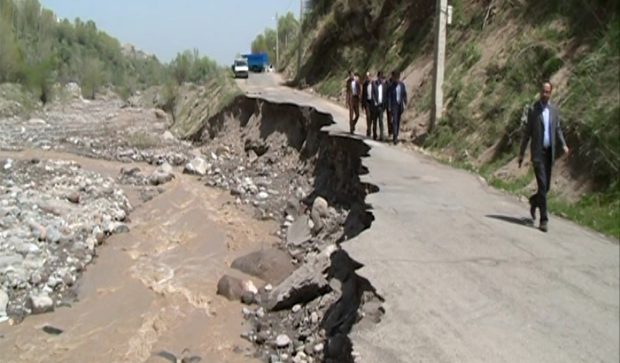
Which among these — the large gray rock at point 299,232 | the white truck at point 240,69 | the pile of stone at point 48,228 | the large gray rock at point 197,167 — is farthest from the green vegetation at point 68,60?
the large gray rock at point 299,232

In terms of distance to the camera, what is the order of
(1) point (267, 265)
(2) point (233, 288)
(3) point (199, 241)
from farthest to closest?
→ (3) point (199, 241) → (1) point (267, 265) → (2) point (233, 288)

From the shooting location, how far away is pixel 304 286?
30.2 ft

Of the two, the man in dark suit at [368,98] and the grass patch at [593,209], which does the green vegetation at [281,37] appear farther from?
the grass patch at [593,209]

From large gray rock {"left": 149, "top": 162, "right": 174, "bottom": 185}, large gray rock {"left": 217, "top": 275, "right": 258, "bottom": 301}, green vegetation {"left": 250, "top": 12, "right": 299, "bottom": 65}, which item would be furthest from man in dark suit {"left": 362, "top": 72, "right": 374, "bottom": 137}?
green vegetation {"left": 250, "top": 12, "right": 299, "bottom": 65}

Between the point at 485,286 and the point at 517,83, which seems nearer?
the point at 485,286

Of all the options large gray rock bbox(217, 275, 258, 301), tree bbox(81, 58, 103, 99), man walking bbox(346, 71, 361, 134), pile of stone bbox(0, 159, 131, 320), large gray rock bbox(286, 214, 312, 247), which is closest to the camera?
large gray rock bbox(217, 275, 258, 301)

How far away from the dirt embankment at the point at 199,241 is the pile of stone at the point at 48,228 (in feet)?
0.13

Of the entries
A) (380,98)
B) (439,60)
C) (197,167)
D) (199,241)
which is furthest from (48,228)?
(439,60)

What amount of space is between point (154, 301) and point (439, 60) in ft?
28.7

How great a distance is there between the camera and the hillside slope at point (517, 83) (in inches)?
349

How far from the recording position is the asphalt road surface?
16.7 ft

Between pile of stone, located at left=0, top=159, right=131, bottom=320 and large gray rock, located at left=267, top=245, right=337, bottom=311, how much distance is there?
3.85 m

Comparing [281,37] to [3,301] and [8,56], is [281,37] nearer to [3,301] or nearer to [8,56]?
[8,56]

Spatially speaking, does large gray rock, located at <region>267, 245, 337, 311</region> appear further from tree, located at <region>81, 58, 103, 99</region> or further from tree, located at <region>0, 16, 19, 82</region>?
tree, located at <region>81, 58, 103, 99</region>
